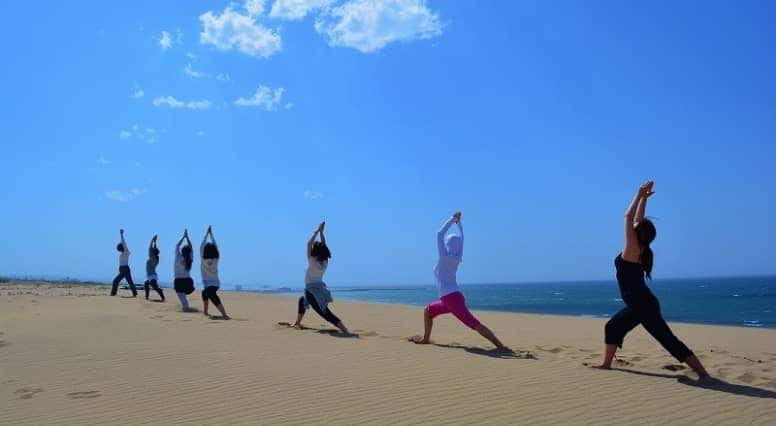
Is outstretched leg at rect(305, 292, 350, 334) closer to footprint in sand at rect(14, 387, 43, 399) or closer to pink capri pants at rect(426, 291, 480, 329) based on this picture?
pink capri pants at rect(426, 291, 480, 329)

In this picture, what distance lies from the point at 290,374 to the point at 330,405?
4.52 feet

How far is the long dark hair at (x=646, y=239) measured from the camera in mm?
6215

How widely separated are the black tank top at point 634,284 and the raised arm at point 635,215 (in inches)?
5.0

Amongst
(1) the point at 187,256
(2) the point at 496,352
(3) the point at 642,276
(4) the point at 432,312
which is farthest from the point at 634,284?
(1) the point at 187,256

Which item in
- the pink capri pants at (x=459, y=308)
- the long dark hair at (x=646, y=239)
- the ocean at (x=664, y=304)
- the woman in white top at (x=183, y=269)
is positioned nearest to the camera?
the long dark hair at (x=646, y=239)

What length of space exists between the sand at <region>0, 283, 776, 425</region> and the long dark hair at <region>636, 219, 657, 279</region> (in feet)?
4.08

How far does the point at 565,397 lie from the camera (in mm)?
5289

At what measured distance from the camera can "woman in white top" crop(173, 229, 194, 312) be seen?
1487cm

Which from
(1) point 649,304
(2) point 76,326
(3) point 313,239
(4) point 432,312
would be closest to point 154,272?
(2) point 76,326

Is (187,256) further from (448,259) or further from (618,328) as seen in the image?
(618,328)

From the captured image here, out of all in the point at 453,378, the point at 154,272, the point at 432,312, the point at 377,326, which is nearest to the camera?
the point at 453,378

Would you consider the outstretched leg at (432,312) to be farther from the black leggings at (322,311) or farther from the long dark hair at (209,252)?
the long dark hair at (209,252)

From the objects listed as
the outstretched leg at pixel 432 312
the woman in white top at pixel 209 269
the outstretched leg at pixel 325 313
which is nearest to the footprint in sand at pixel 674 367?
the outstretched leg at pixel 432 312

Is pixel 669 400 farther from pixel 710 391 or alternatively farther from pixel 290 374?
pixel 290 374
